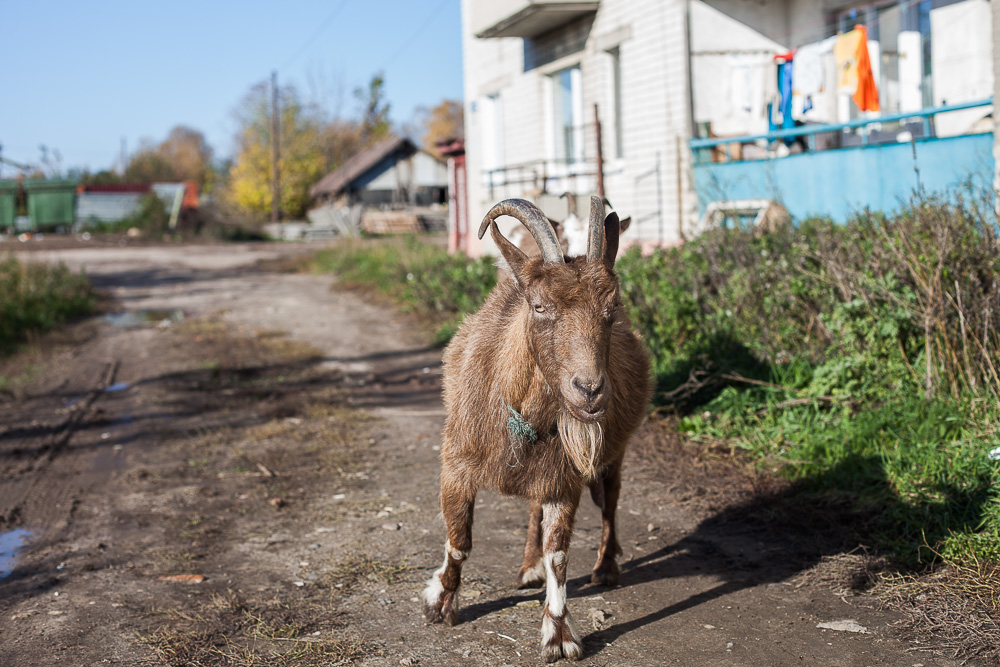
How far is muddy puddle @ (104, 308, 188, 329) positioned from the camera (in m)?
13.6

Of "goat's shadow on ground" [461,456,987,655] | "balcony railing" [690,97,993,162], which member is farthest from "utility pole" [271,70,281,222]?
"goat's shadow on ground" [461,456,987,655]

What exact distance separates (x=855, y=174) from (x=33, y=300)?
12171 millimetres

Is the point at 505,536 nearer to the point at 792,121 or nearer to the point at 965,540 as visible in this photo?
the point at 965,540

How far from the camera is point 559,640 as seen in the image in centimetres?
367

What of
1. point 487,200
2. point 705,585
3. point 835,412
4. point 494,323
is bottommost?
point 705,585

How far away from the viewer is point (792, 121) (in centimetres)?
1095

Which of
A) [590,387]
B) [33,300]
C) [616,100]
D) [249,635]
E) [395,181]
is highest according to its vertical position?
[395,181]

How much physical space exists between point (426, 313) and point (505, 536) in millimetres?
8223

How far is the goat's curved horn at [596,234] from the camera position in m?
3.47

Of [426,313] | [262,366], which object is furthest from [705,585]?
[426,313]

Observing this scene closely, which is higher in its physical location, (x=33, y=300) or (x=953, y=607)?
(x=33, y=300)

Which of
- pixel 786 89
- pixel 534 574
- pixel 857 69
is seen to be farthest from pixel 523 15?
pixel 534 574

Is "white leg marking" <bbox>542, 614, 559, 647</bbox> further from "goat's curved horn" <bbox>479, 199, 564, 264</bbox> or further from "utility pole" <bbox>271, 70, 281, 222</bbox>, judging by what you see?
"utility pole" <bbox>271, 70, 281, 222</bbox>

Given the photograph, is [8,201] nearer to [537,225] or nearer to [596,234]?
[537,225]
